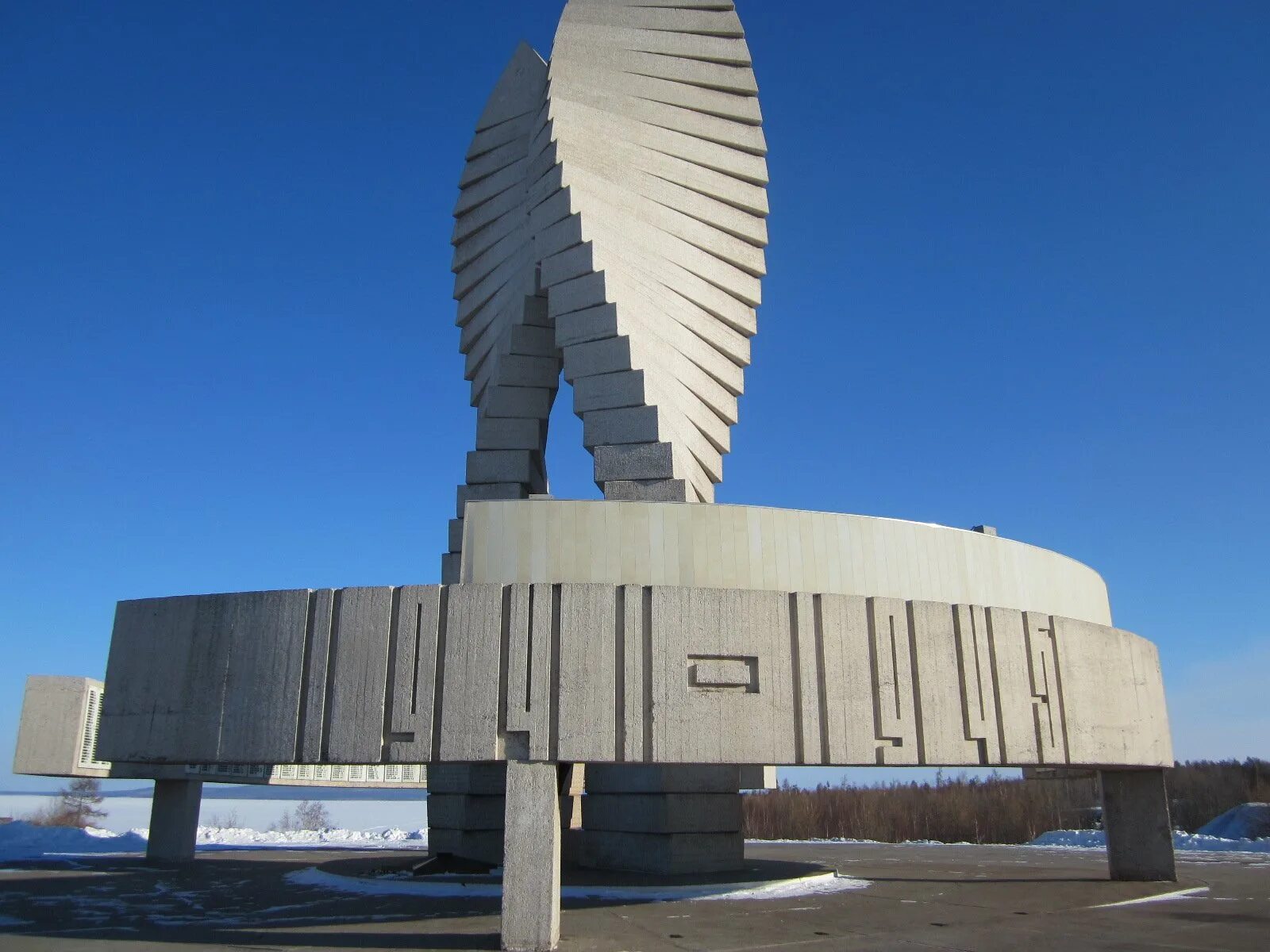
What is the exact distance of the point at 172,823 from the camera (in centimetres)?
2098

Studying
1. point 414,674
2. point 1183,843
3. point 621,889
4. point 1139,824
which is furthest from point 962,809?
point 414,674

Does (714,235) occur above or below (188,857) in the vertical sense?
above

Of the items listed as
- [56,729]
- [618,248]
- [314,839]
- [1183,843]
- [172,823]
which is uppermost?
[618,248]

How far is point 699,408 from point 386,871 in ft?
31.7

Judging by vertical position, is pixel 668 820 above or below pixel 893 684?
below

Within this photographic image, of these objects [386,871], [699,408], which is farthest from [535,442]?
[386,871]

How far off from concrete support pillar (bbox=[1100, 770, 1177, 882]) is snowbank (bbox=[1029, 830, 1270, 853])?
8567 millimetres

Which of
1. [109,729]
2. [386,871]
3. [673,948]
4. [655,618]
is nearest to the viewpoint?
[673,948]

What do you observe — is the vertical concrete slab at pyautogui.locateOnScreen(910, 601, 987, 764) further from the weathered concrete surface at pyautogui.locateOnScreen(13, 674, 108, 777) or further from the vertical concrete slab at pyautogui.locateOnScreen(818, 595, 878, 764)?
the weathered concrete surface at pyautogui.locateOnScreen(13, 674, 108, 777)

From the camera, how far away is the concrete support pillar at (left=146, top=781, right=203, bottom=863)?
68.0ft

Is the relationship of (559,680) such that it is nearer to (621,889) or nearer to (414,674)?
(414,674)

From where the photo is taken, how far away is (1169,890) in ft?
42.3

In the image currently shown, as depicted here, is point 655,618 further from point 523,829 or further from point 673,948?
point 673,948

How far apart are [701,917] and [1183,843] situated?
19.1 meters
